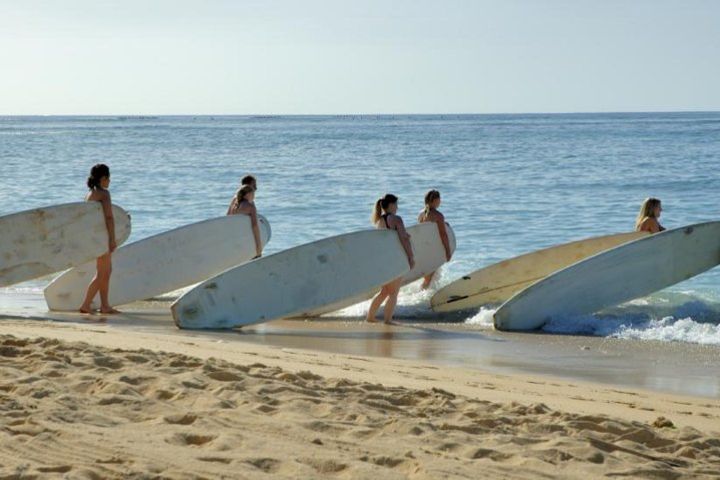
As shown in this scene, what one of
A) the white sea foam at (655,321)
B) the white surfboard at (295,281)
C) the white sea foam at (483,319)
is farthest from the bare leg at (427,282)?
the white surfboard at (295,281)

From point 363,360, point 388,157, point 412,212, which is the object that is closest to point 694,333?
point 363,360

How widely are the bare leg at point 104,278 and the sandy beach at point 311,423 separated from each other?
3966 mm

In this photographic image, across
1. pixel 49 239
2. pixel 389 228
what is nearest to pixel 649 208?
pixel 389 228

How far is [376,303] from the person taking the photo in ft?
37.2

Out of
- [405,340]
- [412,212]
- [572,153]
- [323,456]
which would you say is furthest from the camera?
[572,153]

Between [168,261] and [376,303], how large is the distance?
2.56 m

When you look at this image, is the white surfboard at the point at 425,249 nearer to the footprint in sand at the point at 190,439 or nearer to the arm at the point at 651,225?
the arm at the point at 651,225

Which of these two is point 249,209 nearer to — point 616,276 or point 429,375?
point 616,276

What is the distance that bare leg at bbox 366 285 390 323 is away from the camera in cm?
1130

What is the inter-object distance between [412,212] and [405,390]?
17.9 m

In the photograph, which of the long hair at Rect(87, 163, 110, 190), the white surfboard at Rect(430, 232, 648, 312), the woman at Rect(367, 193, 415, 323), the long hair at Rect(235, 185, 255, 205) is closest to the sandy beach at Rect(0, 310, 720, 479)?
the woman at Rect(367, 193, 415, 323)

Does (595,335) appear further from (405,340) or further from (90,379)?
(90,379)

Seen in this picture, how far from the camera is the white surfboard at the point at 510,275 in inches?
478

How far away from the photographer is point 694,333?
10.3 metres
